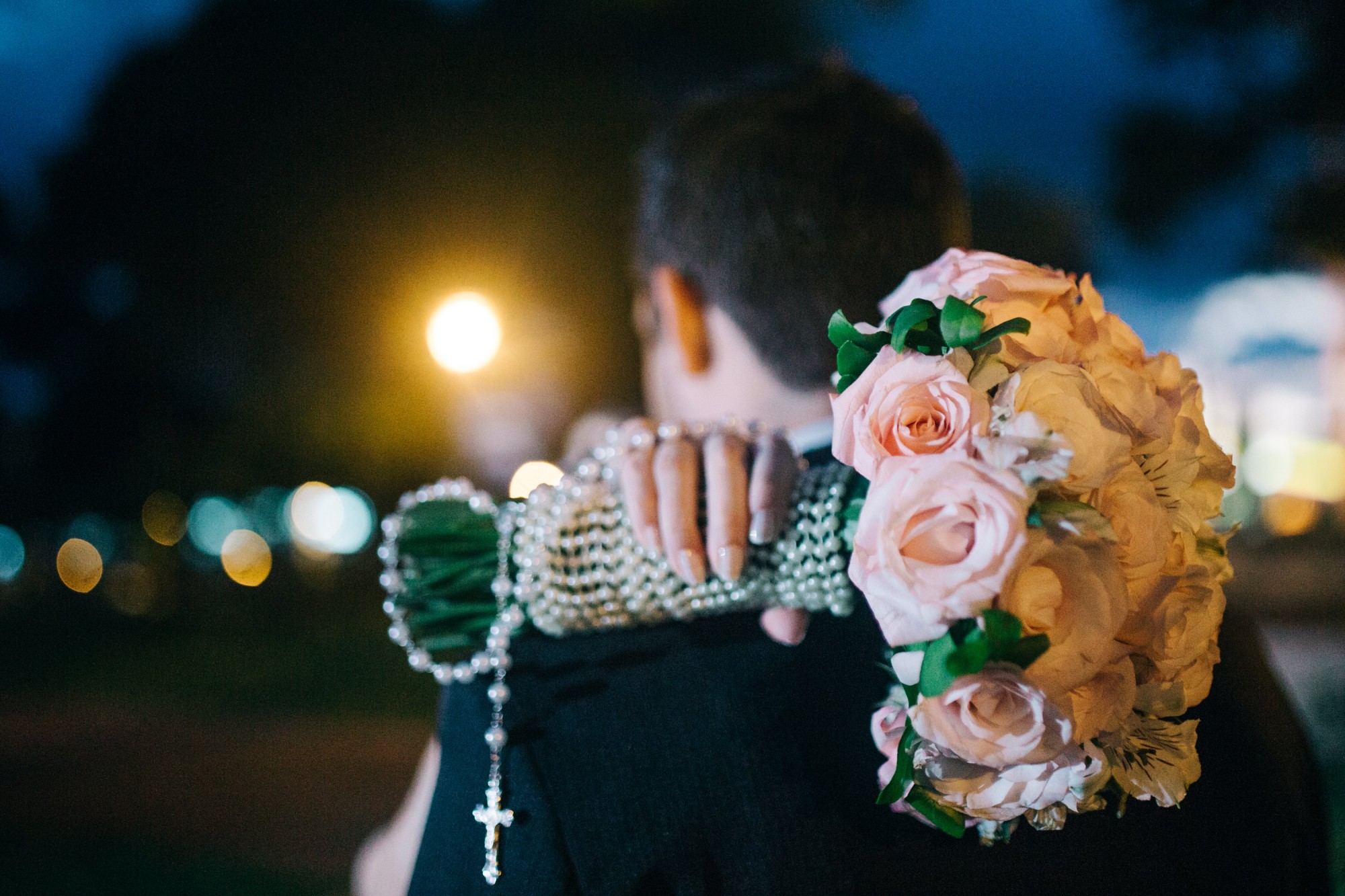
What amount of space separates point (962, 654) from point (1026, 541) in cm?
12

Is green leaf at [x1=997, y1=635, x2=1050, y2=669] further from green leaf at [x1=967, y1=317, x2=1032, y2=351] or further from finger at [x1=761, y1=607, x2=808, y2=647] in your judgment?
finger at [x1=761, y1=607, x2=808, y2=647]

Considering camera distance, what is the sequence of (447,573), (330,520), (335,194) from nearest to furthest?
(447,573) < (335,194) < (330,520)

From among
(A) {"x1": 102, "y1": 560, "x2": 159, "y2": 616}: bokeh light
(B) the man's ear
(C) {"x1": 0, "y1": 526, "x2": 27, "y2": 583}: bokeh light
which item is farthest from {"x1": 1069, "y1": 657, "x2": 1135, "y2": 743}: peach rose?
(C) {"x1": 0, "y1": 526, "x2": 27, "y2": 583}: bokeh light

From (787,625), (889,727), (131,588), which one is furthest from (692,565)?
(131,588)

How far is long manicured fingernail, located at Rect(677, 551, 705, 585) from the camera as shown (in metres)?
1.15

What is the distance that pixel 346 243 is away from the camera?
1217 centimetres

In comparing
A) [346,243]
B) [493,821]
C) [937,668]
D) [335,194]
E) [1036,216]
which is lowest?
[493,821]

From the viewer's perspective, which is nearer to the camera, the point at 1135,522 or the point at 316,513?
the point at 1135,522

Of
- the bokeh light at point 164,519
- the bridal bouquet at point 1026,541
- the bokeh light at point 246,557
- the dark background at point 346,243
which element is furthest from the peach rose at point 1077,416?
the bokeh light at point 246,557

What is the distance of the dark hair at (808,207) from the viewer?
5.36 feet

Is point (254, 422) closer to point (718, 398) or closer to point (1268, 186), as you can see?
point (718, 398)

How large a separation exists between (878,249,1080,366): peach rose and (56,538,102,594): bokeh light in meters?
20.8

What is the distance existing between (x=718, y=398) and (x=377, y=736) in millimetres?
7317

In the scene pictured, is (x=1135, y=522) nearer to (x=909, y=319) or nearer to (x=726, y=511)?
(x=909, y=319)
